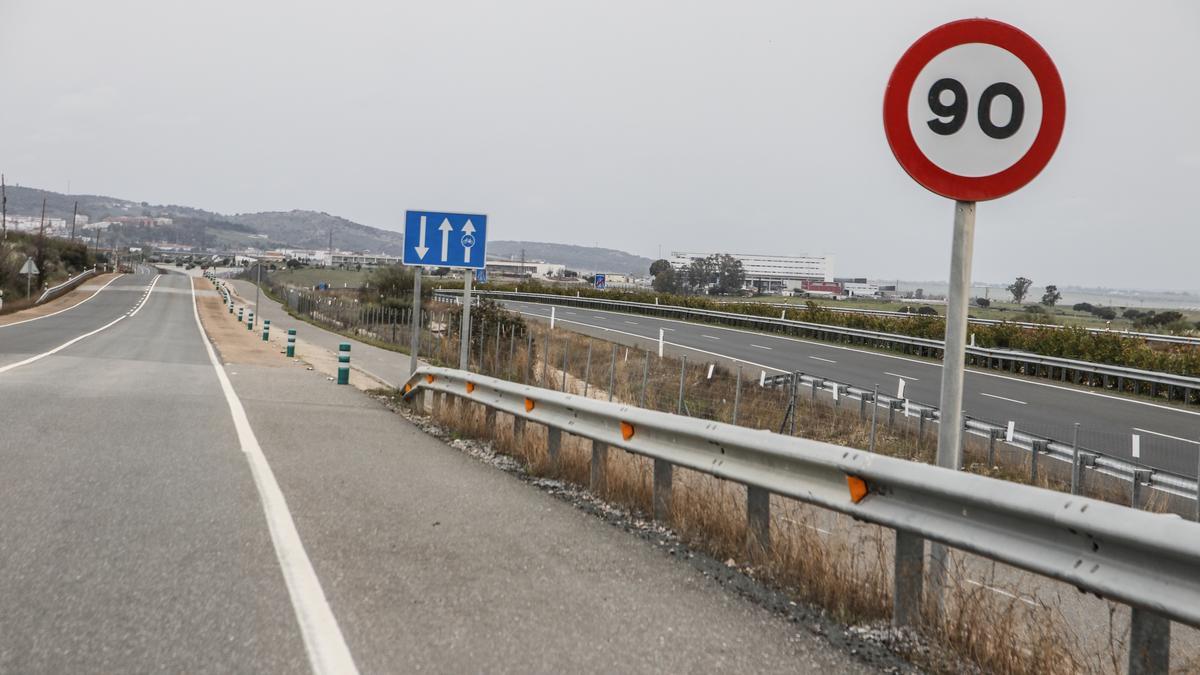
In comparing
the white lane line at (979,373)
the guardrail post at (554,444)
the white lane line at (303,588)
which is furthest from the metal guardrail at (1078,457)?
the white lane line at (979,373)

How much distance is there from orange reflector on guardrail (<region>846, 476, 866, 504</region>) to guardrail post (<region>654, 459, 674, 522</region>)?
6.99 feet

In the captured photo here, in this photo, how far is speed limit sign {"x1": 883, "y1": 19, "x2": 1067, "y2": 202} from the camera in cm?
472

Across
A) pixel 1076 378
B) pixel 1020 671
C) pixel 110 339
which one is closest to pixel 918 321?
pixel 1076 378

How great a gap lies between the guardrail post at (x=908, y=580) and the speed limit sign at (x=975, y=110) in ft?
5.35

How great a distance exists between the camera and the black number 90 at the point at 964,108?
4.75m

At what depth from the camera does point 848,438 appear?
20.0m

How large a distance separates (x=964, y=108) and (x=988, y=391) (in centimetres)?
2678

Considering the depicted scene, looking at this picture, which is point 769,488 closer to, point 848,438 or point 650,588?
point 650,588

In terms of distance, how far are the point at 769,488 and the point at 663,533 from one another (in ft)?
3.94

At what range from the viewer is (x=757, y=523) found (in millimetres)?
6461

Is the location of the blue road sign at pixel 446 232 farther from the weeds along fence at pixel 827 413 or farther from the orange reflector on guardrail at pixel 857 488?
the orange reflector on guardrail at pixel 857 488

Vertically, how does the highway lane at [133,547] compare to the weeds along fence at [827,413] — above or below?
above

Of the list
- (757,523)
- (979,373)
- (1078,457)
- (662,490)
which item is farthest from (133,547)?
(979,373)

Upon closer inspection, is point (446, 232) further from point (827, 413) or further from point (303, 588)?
point (303, 588)
